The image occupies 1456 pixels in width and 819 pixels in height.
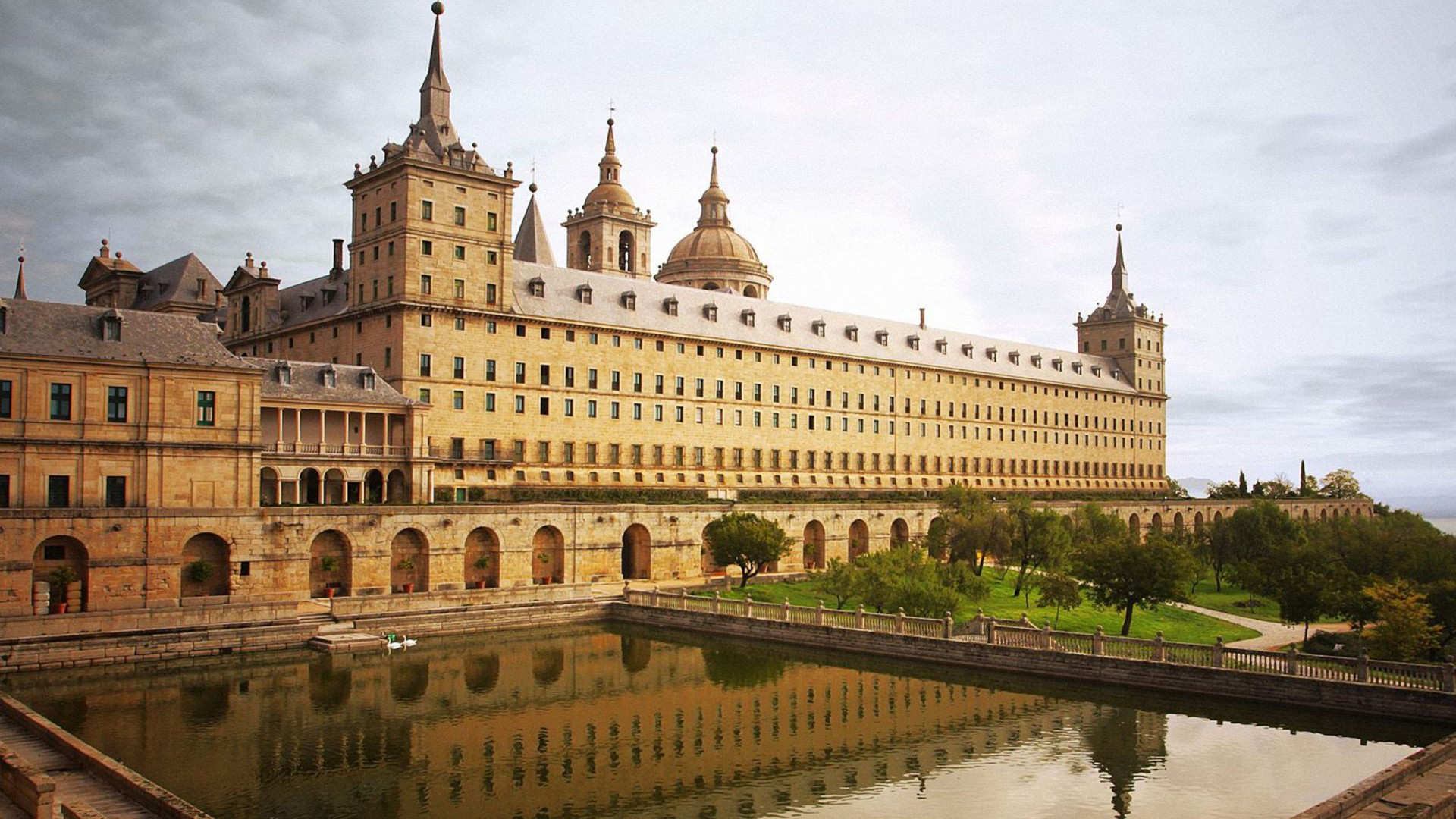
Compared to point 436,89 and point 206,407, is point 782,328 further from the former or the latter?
point 206,407

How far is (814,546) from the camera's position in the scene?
73000mm

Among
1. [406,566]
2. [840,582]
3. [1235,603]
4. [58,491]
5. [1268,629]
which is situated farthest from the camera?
[1235,603]

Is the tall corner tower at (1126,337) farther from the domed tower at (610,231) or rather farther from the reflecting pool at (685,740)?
the reflecting pool at (685,740)

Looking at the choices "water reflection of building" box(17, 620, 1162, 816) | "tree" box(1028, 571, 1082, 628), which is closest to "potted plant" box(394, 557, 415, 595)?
"water reflection of building" box(17, 620, 1162, 816)

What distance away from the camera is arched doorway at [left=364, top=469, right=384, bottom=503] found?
59.3m

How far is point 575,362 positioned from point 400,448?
47.0ft

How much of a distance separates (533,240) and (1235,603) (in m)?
61.3

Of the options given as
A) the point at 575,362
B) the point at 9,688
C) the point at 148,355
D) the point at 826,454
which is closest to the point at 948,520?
the point at 826,454

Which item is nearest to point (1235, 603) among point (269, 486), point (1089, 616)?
point (1089, 616)

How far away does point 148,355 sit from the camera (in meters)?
46.1

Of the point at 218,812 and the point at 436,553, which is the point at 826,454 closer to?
the point at 436,553

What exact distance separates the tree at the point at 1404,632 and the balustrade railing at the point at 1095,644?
3.29m

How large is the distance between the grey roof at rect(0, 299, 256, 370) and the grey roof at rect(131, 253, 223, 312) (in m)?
35.0

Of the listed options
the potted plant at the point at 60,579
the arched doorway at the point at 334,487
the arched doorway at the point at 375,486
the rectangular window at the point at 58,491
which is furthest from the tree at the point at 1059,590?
the rectangular window at the point at 58,491
